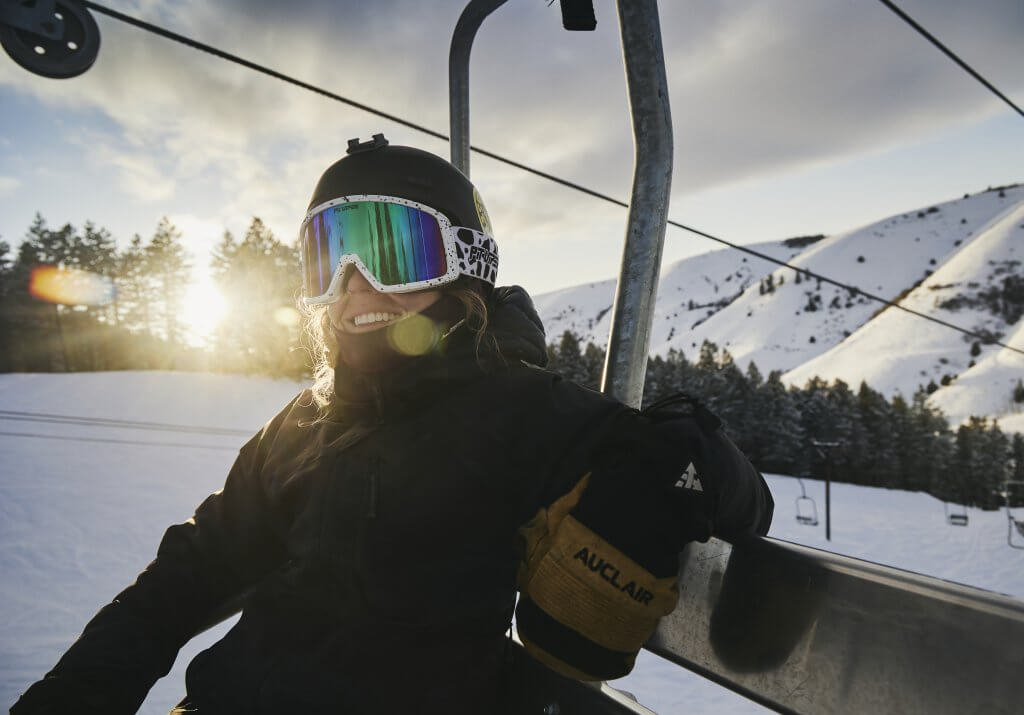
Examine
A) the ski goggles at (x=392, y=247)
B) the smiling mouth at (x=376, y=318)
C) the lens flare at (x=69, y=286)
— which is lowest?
the smiling mouth at (x=376, y=318)

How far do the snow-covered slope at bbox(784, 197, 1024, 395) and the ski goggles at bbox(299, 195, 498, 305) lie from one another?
88815mm

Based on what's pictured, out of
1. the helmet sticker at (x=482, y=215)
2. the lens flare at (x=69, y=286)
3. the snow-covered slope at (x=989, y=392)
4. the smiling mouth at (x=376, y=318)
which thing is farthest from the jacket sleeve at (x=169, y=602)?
the snow-covered slope at (x=989, y=392)

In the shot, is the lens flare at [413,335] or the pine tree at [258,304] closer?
the lens flare at [413,335]

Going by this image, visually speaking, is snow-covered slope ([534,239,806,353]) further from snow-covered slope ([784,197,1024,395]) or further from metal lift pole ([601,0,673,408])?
metal lift pole ([601,0,673,408])

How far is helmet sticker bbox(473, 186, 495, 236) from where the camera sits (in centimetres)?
183

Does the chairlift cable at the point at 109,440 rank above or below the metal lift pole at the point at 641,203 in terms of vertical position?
below

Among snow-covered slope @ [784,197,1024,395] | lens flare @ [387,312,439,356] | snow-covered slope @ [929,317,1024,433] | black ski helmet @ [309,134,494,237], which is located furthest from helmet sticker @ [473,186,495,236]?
snow-covered slope @ [784,197,1024,395]

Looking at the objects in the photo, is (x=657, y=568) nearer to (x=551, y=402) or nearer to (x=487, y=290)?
(x=551, y=402)

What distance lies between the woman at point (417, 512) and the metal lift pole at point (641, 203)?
0.28 metres

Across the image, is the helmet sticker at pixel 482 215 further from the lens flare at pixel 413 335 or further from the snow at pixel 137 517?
the snow at pixel 137 517

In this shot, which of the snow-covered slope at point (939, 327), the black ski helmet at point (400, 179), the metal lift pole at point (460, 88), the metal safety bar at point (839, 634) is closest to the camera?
the metal safety bar at point (839, 634)

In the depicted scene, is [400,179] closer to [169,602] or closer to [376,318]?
[376,318]

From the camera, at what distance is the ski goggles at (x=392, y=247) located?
1613mm

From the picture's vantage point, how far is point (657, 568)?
41.6 inches
